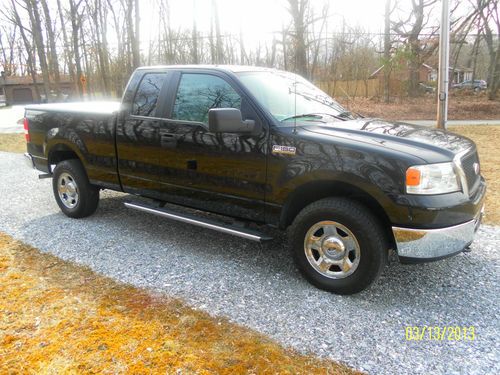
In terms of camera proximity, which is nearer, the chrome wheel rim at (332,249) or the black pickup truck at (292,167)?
the black pickup truck at (292,167)

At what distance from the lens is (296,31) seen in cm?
1942

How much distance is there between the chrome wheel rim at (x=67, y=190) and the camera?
558 cm

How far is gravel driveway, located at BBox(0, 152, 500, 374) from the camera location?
2.85m

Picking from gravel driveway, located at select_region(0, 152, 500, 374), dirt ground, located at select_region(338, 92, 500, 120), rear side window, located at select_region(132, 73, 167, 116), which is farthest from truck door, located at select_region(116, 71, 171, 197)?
dirt ground, located at select_region(338, 92, 500, 120)

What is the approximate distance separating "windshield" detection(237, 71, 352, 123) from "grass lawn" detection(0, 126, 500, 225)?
2.66m

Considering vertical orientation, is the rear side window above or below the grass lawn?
above

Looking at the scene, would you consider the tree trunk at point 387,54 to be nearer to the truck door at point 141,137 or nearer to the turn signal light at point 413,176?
the truck door at point 141,137

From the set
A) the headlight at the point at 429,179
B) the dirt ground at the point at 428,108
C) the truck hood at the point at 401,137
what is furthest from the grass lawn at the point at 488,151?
the dirt ground at the point at 428,108

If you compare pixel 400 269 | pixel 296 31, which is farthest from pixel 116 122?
pixel 296 31

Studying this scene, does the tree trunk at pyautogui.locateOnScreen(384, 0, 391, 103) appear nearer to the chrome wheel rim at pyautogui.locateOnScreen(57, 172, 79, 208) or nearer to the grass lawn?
the grass lawn

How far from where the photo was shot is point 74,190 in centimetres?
559

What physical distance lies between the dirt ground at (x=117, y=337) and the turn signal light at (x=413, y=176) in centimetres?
138

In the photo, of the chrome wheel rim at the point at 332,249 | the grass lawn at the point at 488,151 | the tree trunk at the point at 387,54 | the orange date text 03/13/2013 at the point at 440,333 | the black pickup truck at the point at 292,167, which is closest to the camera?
the orange date text 03/13/2013 at the point at 440,333

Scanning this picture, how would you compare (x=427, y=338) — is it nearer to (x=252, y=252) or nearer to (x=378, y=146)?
(x=378, y=146)
